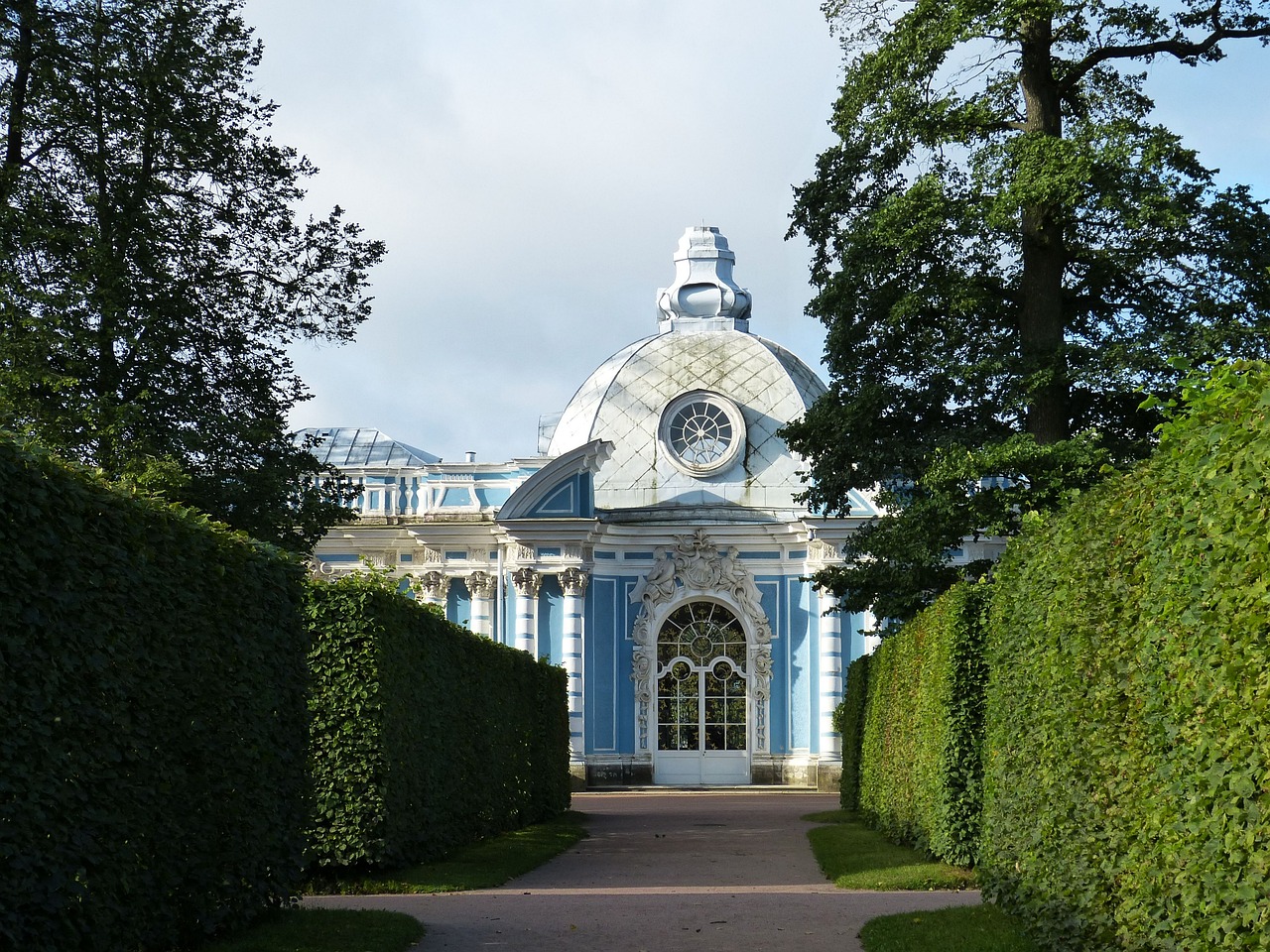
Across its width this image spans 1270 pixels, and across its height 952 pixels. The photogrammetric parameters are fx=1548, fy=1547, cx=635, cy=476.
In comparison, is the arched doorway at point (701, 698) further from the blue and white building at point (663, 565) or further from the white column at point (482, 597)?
the white column at point (482, 597)

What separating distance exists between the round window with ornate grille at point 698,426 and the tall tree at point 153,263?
14235mm

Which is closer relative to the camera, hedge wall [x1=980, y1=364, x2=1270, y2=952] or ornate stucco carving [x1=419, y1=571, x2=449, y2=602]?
hedge wall [x1=980, y1=364, x2=1270, y2=952]

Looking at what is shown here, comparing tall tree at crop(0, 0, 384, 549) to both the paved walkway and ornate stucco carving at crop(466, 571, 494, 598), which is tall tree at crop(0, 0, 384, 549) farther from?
ornate stucco carving at crop(466, 571, 494, 598)

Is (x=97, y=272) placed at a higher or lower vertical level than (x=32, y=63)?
lower

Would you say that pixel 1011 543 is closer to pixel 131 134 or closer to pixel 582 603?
pixel 131 134

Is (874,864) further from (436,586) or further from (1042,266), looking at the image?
(436,586)

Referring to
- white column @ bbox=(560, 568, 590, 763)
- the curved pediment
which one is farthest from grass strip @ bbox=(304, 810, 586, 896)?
the curved pediment

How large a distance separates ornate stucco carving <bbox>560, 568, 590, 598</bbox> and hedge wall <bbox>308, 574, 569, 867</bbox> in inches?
488

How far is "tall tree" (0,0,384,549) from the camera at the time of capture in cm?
1495

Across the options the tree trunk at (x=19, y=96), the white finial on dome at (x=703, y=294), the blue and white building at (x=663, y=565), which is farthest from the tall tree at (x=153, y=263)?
the white finial on dome at (x=703, y=294)

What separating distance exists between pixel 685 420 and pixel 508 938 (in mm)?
23180

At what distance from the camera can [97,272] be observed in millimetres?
15453

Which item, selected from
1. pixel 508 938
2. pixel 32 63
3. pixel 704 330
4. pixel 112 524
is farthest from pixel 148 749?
pixel 704 330

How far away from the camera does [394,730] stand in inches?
496
